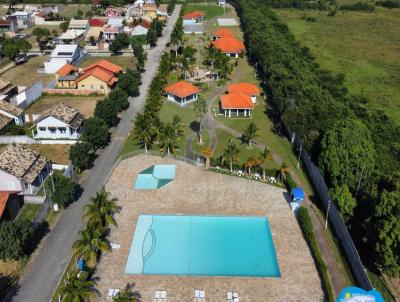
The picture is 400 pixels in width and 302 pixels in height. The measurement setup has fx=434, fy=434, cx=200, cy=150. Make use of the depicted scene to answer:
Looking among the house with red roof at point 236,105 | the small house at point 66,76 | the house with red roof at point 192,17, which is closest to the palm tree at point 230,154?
the house with red roof at point 236,105

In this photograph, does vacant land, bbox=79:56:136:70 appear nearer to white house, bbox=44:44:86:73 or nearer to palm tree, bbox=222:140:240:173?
white house, bbox=44:44:86:73

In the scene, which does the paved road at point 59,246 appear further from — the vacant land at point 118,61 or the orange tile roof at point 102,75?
the vacant land at point 118,61

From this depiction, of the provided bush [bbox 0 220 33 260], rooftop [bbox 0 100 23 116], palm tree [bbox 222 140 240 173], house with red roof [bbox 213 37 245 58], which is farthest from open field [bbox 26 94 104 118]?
house with red roof [bbox 213 37 245 58]

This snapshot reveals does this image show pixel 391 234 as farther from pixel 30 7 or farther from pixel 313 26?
pixel 30 7

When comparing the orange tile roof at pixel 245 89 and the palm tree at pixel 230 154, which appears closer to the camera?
the palm tree at pixel 230 154

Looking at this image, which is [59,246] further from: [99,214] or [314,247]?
[314,247]

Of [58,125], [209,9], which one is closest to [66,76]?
[58,125]
